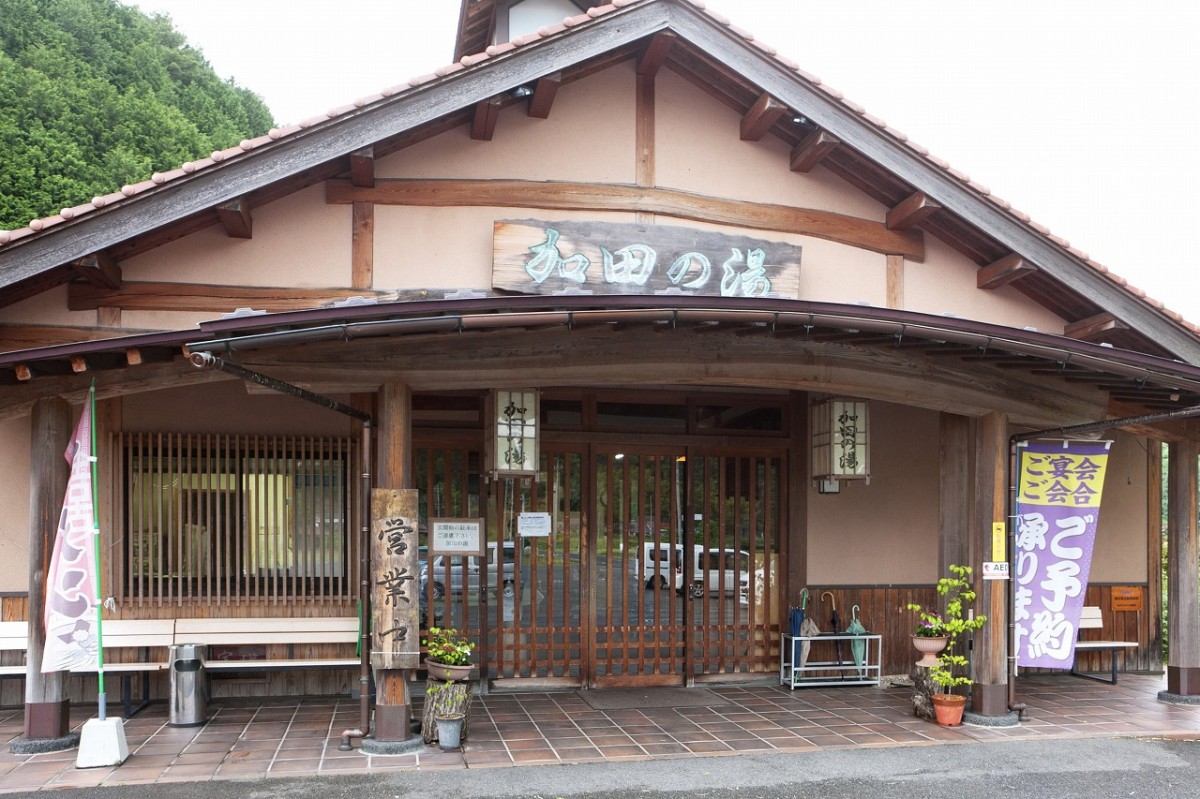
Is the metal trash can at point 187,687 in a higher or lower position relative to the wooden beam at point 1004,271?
lower

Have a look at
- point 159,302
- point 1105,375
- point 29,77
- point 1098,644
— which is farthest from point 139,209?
point 29,77

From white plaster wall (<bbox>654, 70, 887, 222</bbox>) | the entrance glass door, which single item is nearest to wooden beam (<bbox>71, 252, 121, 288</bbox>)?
white plaster wall (<bbox>654, 70, 887, 222</bbox>)

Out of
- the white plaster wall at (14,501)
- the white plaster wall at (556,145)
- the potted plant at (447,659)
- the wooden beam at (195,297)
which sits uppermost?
the white plaster wall at (556,145)

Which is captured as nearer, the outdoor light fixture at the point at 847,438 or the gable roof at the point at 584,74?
the gable roof at the point at 584,74

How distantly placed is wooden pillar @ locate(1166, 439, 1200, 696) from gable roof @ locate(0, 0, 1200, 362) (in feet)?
3.55

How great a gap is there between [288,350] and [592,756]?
→ 3.64m

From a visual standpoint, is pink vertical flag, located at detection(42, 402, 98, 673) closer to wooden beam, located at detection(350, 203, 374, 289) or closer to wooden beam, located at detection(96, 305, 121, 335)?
wooden beam, located at detection(96, 305, 121, 335)

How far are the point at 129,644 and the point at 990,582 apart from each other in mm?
7250

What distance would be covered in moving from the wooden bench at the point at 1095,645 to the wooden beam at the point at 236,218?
869cm

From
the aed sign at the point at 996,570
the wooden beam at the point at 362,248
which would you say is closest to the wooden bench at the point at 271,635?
the wooden beam at the point at 362,248

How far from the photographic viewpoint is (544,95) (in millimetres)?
7648

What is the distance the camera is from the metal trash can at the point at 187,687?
7.45 meters

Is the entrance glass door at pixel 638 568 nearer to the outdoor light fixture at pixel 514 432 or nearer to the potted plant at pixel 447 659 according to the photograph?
the outdoor light fixture at pixel 514 432

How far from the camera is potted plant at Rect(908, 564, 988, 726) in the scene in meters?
7.77
